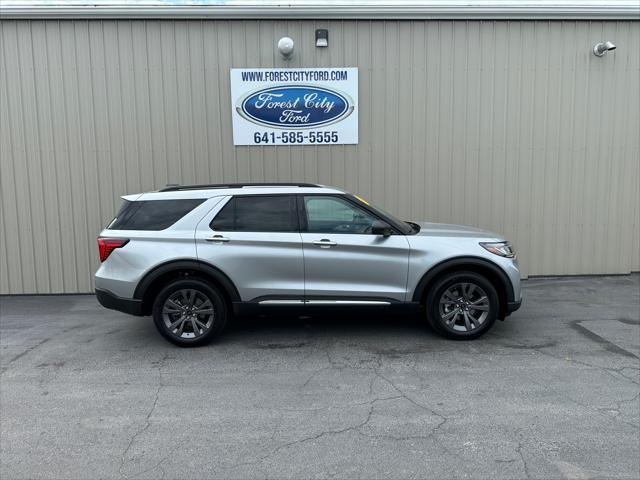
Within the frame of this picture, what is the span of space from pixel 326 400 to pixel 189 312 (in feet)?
6.73

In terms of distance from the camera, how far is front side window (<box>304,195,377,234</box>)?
5668 mm

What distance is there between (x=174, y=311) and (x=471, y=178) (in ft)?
18.4

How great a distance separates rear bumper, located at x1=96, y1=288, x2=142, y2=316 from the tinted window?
1.18 meters

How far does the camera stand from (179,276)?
5.59 meters

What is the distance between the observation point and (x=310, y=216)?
18.7 feet

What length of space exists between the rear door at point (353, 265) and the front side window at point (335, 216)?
2 centimetres

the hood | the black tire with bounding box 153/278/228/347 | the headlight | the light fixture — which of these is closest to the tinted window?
the black tire with bounding box 153/278/228/347

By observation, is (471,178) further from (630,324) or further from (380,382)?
(380,382)

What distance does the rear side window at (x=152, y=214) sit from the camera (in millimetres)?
5566

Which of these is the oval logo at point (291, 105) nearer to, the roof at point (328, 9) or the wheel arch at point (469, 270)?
A: the roof at point (328, 9)

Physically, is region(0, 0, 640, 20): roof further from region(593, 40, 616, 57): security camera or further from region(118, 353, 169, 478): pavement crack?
region(118, 353, 169, 478): pavement crack

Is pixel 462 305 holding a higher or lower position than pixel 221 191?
lower

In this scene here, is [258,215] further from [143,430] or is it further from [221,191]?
[143,430]

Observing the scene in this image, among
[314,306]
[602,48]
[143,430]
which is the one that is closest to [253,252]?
[314,306]
